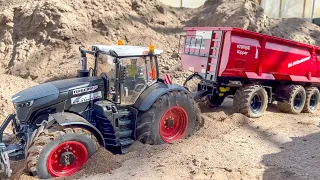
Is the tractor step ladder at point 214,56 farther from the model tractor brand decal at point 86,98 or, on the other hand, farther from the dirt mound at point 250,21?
the dirt mound at point 250,21

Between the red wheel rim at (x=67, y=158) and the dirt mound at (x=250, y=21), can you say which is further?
the dirt mound at (x=250, y=21)

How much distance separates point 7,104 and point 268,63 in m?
6.16

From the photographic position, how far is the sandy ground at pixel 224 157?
5.28 m

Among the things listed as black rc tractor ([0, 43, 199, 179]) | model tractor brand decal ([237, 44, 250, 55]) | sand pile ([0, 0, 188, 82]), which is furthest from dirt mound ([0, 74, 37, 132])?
model tractor brand decal ([237, 44, 250, 55])

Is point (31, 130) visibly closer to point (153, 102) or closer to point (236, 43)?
point (153, 102)

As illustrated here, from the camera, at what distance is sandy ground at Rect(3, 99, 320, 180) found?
17.3 feet

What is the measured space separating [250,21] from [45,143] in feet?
33.4

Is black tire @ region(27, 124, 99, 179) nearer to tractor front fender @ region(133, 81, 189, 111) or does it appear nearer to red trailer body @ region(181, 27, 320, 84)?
tractor front fender @ region(133, 81, 189, 111)

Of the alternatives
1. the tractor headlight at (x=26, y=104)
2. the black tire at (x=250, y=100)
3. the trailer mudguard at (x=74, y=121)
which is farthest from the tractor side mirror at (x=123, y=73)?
the black tire at (x=250, y=100)

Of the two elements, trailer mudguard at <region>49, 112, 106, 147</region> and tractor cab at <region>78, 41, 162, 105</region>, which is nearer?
trailer mudguard at <region>49, 112, 106, 147</region>

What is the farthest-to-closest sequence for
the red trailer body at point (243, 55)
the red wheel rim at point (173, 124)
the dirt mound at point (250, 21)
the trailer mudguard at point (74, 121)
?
the dirt mound at point (250, 21) < the red trailer body at point (243, 55) < the red wheel rim at point (173, 124) < the trailer mudguard at point (74, 121)

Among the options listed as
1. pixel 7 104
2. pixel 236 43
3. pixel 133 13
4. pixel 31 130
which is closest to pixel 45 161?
pixel 31 130

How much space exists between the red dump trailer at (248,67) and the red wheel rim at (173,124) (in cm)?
184

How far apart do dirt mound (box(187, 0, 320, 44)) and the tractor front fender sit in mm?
7430
